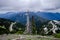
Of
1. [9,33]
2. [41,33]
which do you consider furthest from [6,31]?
[41,33]

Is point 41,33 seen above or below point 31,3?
below

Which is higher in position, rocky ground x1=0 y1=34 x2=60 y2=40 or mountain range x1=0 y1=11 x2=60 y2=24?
mountain range x1=0 y1=11 x2=60 y2=24

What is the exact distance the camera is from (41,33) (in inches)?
210

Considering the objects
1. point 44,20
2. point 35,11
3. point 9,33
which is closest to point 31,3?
point 35,11

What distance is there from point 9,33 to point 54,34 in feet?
3.98

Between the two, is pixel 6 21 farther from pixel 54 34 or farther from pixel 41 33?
pixel 54 34

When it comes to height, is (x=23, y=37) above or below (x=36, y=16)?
below

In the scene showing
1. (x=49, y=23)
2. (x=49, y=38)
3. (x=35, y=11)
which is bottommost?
(x=49, y=38)

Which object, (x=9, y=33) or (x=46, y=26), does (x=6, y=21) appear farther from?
(x=46, y=26)

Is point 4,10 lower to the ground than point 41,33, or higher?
higher

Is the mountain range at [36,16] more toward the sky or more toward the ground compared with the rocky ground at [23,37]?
more toward the sky

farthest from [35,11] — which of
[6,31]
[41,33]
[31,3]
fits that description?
[6,31]

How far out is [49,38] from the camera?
5215 millimetres

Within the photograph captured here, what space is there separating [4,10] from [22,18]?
0.55 m
